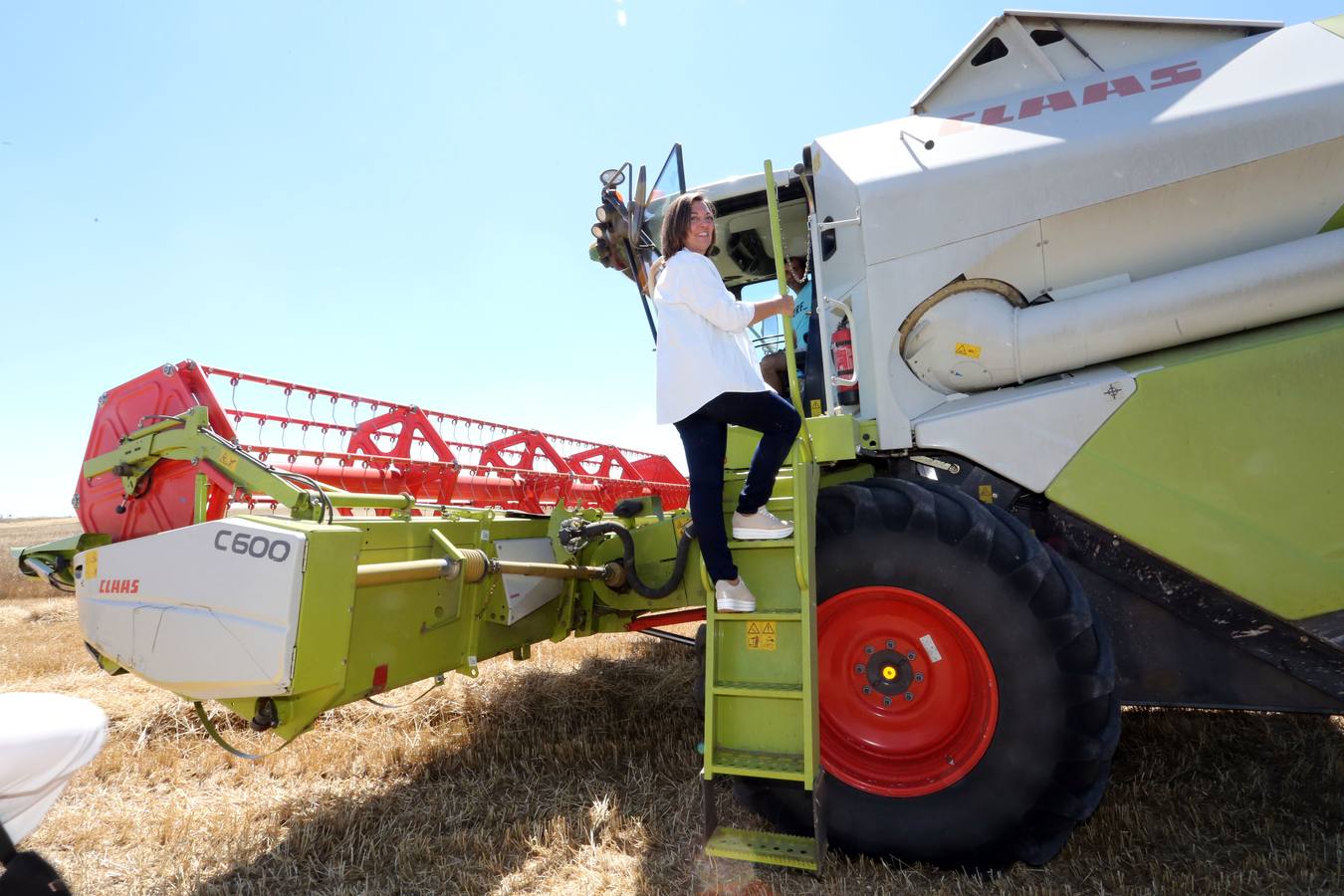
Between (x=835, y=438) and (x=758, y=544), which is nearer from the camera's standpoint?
(x=758, y=544)

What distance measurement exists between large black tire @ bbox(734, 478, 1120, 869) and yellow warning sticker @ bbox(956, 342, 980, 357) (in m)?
0.57

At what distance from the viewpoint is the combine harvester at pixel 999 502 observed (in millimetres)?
2400

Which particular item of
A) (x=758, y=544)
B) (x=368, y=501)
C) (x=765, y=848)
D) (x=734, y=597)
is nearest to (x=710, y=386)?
(x=758, y=544)

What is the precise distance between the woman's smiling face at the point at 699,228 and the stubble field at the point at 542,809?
2.18 m

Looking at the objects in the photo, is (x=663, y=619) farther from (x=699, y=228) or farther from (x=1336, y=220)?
(x=1336, y=220)

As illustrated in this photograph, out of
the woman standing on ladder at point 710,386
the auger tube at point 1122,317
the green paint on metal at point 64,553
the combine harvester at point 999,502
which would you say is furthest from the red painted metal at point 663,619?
the green paint on metal at point 64,553

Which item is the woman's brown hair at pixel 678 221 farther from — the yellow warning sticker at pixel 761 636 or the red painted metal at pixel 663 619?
the red painted metal at pixel 663 619

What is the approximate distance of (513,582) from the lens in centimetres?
346

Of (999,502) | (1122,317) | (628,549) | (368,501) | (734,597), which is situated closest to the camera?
(734,597)

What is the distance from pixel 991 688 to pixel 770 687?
74 cm

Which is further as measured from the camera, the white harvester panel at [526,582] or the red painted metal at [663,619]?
the red painted metal at [663,619]

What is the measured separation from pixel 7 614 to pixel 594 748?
1026 centimetres

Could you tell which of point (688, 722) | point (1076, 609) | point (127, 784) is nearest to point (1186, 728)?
point (1076, 609)

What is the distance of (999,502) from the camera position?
2764mm
